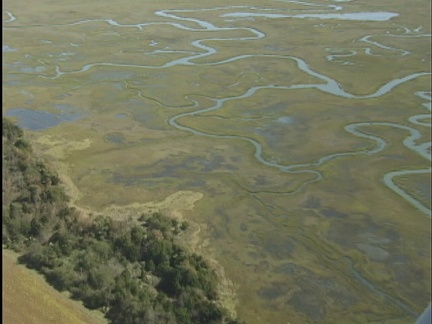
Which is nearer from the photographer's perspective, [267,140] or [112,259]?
[112,259]

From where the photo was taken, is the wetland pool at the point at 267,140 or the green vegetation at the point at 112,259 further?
the wetland pool at the point at 267,140

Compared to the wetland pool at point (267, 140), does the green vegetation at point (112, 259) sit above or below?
above

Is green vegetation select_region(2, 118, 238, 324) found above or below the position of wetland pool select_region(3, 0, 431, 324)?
above

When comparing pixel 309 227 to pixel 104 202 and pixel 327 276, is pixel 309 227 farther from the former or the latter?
pixel 104 202

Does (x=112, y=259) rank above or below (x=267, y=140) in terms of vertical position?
above

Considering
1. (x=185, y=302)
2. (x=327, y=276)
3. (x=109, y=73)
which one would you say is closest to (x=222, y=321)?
(x=185, y=302)
